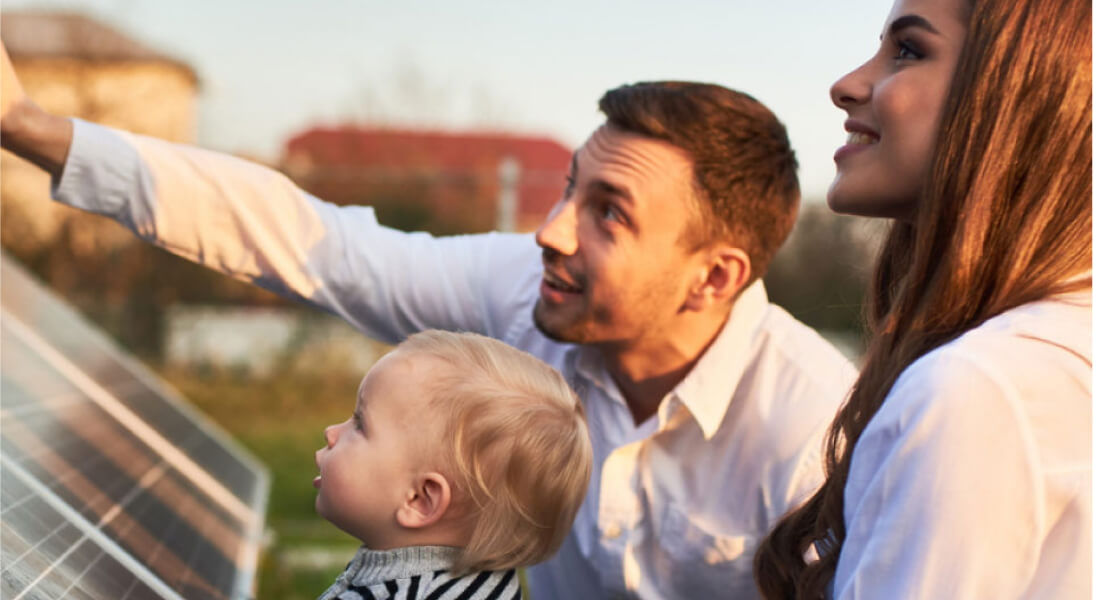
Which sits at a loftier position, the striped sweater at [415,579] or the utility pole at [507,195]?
the striped sweater at [415,579]

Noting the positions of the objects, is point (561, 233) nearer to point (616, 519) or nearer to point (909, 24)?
point (616, 519)

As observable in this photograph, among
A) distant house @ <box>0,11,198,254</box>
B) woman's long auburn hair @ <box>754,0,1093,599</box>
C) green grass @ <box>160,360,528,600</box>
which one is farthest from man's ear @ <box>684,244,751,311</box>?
distant house @ <box>0,11,198,254</box>

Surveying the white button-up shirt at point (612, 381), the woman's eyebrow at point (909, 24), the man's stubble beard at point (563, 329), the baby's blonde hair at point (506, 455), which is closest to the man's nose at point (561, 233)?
the man's stubble beard at point (563, 329)

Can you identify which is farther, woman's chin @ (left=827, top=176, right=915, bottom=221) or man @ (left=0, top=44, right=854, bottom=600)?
man @ (left=0, top=44, right=854, bottom=600)

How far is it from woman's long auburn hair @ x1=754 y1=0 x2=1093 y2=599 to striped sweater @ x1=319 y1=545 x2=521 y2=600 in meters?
0.73

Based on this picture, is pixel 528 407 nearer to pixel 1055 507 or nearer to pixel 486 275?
pixel 1055 507

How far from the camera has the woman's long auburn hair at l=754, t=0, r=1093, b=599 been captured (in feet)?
5.24

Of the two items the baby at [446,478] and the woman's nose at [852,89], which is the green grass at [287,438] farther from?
the woman's nose at [852,89]

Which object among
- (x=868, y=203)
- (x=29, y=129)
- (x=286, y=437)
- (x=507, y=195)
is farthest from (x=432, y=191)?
(x=868, y=203)

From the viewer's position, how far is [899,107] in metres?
1.78

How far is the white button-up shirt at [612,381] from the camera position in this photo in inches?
108

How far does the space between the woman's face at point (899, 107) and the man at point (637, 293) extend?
40.3 inches

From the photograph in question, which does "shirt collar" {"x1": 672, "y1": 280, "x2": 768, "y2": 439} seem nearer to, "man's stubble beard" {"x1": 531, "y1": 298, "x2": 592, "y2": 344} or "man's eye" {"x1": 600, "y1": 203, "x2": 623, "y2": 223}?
"man's stubble beard" {"x1": 531, "y1": 298, "x2": 592, "y2": 344}

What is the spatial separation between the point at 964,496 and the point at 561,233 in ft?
5.39
